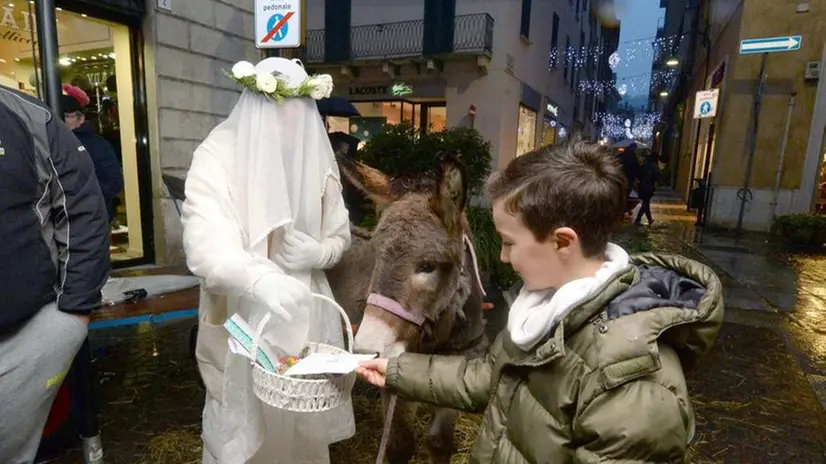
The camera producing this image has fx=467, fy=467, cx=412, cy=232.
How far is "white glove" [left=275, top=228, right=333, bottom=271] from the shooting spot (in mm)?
1928

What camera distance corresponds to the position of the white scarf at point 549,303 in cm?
122

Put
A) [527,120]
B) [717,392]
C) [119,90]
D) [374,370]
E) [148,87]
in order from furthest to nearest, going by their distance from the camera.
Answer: [527,120] < [119,90] < [148,87] < [717,392] < [374,370]

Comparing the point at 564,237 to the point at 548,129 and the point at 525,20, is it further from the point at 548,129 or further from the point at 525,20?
the point at 548,129

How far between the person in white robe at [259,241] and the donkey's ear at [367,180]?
0.67 meters

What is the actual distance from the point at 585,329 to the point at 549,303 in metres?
0.11

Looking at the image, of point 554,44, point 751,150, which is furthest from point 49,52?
point 554,44

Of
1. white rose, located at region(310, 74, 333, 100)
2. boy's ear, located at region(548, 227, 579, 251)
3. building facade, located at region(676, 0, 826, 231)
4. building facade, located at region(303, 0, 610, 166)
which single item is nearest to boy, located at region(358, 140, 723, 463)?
boy's ear, located at region(548, 227, 579, 251)

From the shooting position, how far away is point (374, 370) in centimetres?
173

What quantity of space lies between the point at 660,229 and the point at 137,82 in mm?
11958

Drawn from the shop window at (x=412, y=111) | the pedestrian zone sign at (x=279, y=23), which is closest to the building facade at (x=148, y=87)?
the pedestrian zone sign at (x=279, y=23)

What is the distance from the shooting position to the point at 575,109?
30.3m

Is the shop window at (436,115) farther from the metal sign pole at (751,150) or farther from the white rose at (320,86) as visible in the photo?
the white rose at (320,86)

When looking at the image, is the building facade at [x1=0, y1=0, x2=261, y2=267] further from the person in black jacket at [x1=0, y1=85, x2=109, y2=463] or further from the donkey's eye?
the donkey's eye

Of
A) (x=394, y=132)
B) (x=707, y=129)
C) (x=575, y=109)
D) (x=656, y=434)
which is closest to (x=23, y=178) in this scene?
(x=656, y=434)
